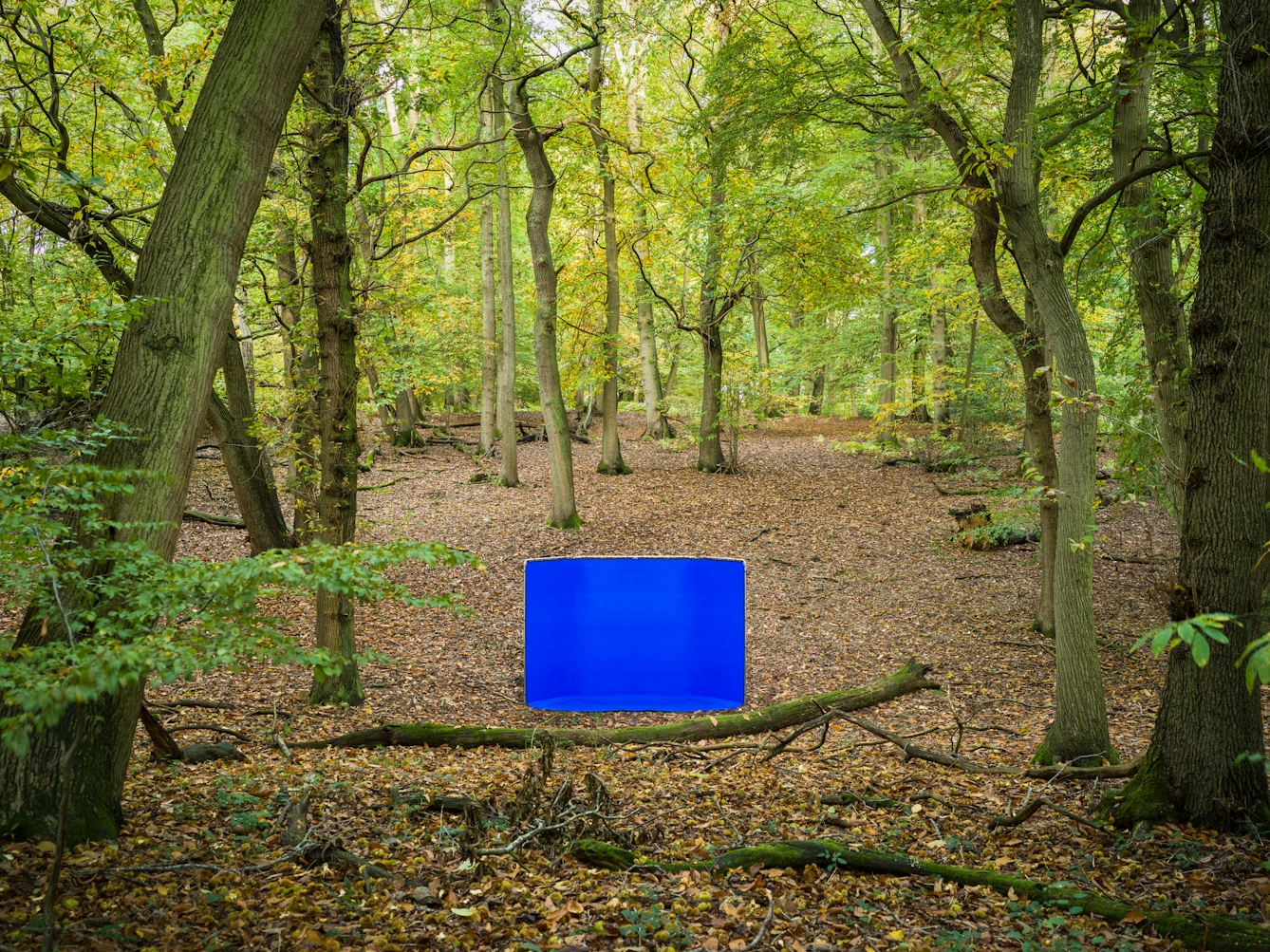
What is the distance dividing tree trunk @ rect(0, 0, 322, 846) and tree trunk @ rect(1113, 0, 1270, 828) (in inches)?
178

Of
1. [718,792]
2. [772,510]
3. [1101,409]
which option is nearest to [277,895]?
[718,792]

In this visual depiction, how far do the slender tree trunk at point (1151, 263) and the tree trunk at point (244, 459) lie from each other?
863 cm

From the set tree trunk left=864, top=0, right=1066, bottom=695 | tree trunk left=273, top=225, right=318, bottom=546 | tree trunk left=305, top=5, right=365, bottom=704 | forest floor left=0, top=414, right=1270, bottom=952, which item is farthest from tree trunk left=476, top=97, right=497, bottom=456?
tree trunk left=864, top=0, right=1066, bottom=695

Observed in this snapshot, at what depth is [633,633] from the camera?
8.21m

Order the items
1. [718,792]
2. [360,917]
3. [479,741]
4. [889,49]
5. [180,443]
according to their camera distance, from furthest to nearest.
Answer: [889,49] < [479,741] < [718,792] < [180,443] < [360,917]

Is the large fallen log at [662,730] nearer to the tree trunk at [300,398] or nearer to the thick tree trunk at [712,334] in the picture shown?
the tree trunk at [300,398]

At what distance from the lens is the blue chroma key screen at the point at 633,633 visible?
8.12 metres

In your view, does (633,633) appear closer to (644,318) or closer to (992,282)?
(992,282)

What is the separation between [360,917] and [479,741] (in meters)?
3.11

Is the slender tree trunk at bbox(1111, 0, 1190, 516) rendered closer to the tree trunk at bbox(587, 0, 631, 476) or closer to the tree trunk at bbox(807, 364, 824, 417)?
the tree trunk at bbox(587, 0, 631, 476)

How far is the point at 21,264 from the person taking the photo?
7949 millimetres

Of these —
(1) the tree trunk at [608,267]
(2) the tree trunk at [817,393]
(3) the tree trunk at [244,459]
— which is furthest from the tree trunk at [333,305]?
(2) the tree trunk at [817,393]

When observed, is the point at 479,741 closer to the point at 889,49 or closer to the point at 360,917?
the point at 360,917

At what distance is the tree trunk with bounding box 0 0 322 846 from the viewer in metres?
3.67
